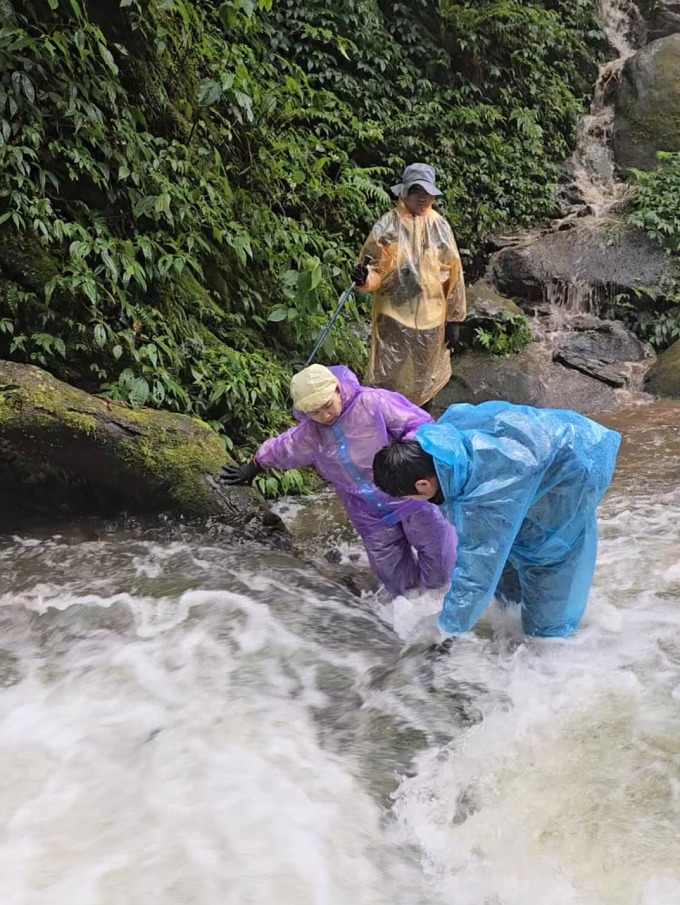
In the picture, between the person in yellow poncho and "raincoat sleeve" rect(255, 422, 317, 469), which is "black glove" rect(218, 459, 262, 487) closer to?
"raincoat sleeve" rect(255, 422, 317, 469)

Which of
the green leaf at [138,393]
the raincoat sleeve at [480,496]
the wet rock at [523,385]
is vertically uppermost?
the raincoat sleeve at [480,496]

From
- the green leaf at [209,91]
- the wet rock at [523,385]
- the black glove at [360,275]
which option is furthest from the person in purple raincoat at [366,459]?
the wet rock at [523,385]

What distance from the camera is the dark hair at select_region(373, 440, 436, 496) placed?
2.32 meters

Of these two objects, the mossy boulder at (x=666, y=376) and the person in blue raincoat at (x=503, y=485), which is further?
the mossy boulder at (x=666, y=376)

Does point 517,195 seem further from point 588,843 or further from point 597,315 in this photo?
point 588,843

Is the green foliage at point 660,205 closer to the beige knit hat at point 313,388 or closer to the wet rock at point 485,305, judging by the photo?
the wet rock at point 485,305

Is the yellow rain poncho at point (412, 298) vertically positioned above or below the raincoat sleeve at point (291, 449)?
above

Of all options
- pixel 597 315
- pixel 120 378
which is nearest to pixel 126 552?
pixel 120 378

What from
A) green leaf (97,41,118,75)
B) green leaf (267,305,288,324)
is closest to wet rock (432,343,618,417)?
green leaf (267,305,288,324)

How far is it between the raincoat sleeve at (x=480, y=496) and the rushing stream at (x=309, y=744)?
0.52 metres

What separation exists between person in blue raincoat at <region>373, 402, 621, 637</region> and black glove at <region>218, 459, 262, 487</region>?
51.1 inches

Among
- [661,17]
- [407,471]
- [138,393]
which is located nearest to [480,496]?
[407,471]

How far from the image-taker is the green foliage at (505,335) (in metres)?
8.15

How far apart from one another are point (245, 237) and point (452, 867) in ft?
15.7
